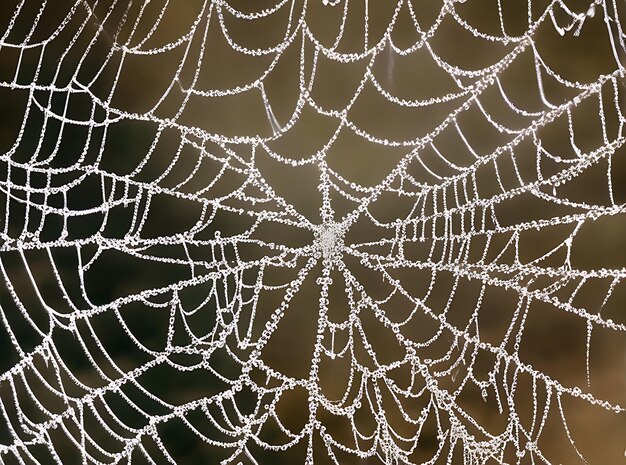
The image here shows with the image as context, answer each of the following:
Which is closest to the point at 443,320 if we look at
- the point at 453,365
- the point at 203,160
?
the point at 453,365

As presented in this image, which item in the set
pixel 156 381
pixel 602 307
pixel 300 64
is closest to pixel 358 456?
pixel 156 381

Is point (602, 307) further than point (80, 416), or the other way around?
point (602, 307)

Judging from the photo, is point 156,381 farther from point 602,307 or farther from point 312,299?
point 602,307

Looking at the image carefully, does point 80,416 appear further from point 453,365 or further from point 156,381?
point 453,365

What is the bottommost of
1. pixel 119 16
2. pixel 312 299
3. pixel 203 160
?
pixel 312 299

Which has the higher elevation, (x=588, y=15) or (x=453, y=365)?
(x=588, y=15)

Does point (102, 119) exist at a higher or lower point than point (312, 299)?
higher
